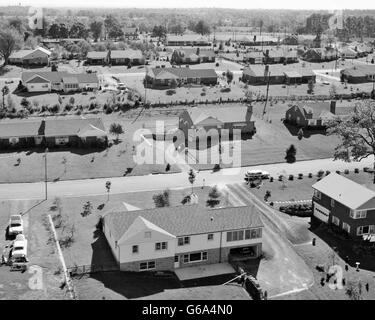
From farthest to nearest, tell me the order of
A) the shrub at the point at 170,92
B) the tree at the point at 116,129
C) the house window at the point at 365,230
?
the shrub at the point at 170,92 < the tree at the point at 116,129 < the house window at the point at 365,230

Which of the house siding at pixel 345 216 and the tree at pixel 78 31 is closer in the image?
the house siding at pixel 345 216

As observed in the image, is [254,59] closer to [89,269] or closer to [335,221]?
[335,221]

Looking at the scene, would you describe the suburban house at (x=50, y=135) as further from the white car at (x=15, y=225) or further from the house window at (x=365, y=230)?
the house window at (x=365, y=230)

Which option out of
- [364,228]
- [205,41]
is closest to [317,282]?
[364,228]

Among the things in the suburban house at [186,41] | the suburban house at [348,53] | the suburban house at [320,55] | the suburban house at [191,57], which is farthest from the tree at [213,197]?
the suburban house at [186,41]

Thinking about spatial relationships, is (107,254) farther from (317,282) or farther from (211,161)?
(211,161)

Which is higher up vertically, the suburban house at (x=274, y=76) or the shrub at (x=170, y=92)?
the suburban house at (x=274, y=76)
